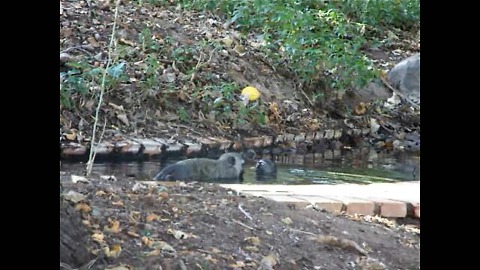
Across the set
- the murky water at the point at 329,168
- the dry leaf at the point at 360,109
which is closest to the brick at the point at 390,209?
the murky water at the point at 329,168

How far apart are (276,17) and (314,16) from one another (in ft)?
1.39

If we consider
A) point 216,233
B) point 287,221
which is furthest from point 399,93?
point 216,233

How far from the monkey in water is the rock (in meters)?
2.02

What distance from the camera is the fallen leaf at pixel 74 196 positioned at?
4.40 feet

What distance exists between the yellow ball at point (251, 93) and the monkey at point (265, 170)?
0.81 metres

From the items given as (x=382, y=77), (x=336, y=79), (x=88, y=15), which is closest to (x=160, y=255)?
(x=88, y=15)

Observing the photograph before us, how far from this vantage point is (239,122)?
3506 mm

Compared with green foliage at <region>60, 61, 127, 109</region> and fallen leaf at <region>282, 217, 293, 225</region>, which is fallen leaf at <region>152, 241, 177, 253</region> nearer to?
fallen leaf at <region>282, 217, 293, 225</region>

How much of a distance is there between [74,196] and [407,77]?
3487 mm

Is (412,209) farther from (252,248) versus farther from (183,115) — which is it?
(183,115)

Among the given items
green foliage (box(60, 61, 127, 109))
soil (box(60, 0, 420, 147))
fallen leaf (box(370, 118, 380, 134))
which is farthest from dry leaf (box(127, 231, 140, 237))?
fallen leaf (box(370, 118, 380, 134))

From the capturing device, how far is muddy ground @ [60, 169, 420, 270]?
4.29 ft

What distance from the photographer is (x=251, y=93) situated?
12.6ft
